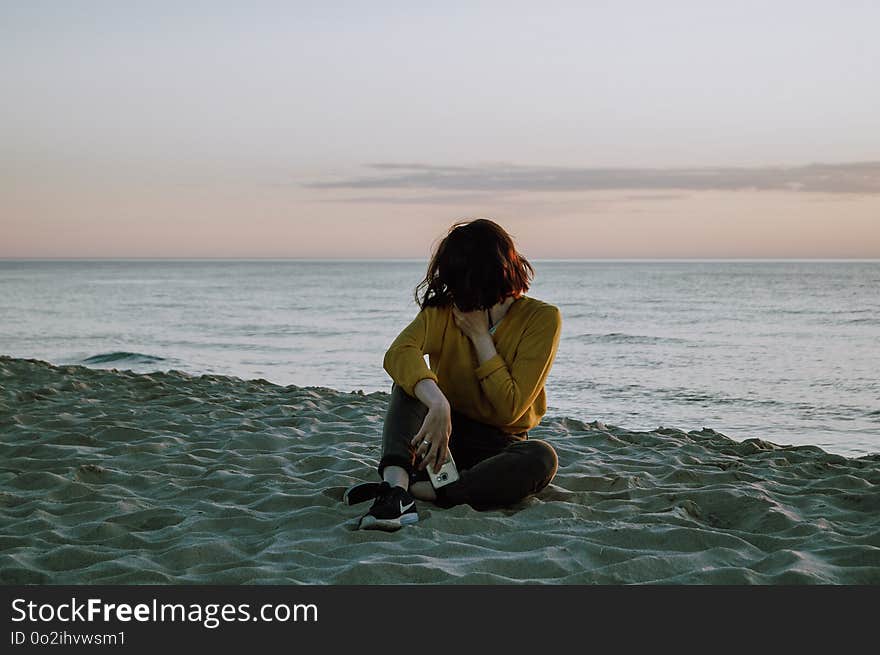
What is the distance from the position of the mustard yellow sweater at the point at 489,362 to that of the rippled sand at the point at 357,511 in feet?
1.85

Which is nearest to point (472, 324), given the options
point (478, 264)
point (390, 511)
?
point (478, 264)

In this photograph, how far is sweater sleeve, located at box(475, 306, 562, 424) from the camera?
4.15 metres

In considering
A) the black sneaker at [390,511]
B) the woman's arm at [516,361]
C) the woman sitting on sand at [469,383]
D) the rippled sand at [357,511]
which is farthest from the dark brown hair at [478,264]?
the rippled sand at [357,511]

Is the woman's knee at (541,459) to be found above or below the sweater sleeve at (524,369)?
below

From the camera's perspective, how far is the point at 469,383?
4398mm

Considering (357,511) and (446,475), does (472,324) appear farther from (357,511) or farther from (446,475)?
(357,511)

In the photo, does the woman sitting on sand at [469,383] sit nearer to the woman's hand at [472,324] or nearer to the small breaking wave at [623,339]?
the woman's hand at [472,324]

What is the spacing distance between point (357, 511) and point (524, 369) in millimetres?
1123

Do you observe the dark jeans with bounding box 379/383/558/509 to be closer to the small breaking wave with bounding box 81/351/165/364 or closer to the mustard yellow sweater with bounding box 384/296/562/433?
the mustard yellow sweater with bounding box 384/296/562/433

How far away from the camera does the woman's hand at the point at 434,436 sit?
395cm

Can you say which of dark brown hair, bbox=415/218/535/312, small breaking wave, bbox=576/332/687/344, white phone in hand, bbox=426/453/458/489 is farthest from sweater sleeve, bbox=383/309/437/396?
small breaking wave, bbox=576/332/687/344
